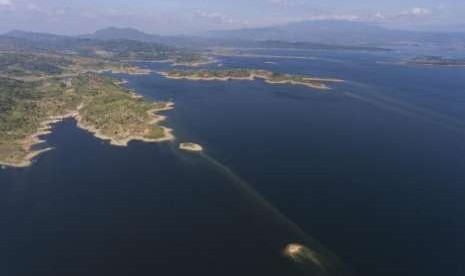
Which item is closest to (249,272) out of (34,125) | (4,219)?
(4,219)

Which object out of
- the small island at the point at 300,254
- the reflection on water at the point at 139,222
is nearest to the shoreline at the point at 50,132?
the reflection on water at the point at 139,222

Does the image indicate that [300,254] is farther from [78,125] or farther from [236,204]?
[78,125]

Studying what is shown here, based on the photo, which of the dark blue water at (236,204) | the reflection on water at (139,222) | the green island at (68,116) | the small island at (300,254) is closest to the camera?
the reflection on water at (139,222)

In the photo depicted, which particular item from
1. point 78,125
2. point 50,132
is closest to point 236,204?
point 50,132

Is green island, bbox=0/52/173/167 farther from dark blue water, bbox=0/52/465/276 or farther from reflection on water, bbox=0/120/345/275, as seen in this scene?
reflection on water, bbox=0/120/345/275

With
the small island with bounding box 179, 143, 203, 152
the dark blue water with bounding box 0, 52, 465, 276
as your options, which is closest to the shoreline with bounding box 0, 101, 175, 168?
the dark blue water with bounding box 0, 52, 465, 276

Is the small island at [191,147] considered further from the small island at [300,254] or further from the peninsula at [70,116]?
the small island at [300,254]

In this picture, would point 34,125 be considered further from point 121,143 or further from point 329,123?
point 329,123

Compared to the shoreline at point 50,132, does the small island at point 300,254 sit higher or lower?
lower
